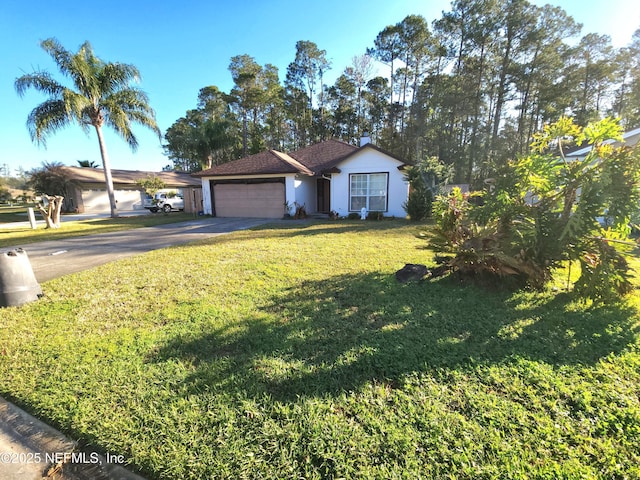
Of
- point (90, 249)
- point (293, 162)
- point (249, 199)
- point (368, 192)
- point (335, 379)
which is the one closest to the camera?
point (335, 379)

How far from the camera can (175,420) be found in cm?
206

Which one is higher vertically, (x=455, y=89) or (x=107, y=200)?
(x=455, y=89)

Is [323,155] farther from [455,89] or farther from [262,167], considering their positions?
[455,89]

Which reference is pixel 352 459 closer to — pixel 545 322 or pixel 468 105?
pixel 545 322

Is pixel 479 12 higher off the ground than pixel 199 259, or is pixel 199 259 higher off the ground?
pixel 479 12

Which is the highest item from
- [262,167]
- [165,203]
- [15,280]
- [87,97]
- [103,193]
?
[87,97]

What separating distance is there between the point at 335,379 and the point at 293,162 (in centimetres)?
1579

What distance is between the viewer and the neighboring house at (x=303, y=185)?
14945 millimetres

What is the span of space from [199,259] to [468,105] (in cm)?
3090

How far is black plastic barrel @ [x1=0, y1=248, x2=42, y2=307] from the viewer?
3955 mm

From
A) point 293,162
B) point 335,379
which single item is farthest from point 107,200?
point 335,379

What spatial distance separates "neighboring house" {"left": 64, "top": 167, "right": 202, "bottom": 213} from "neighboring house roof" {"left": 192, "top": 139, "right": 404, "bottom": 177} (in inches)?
146

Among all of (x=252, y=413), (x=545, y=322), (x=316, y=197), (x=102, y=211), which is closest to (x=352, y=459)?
(x=252, y=413)

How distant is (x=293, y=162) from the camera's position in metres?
17.0
